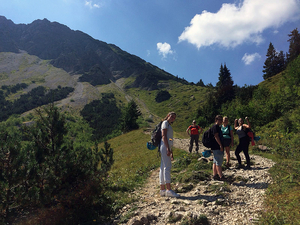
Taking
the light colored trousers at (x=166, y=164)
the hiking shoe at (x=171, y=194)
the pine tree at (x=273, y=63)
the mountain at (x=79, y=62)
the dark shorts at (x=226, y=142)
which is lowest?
the hiking shoe at (x=171, y=194)

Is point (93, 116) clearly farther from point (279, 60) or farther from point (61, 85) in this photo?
point (279, 60)

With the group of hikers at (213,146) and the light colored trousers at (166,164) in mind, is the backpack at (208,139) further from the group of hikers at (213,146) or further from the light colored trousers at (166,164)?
the light colored trousers at (166,164)

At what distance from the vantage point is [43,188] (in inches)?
188

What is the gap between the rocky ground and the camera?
407cm

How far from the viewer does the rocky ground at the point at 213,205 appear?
407 cm

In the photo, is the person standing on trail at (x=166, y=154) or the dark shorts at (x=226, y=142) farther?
the dark shorts at (x=226, y=142)

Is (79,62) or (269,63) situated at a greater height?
(79,62)

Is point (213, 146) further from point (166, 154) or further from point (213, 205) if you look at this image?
point (213, 205)

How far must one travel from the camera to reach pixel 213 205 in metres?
4.55

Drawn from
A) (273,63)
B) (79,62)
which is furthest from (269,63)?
(79,62)

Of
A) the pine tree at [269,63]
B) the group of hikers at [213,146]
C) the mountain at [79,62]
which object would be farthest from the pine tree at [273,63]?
the mountain at [79,62]

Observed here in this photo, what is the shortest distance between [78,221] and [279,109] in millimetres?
28148

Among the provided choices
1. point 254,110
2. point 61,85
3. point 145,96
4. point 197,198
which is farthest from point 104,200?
point 61,85

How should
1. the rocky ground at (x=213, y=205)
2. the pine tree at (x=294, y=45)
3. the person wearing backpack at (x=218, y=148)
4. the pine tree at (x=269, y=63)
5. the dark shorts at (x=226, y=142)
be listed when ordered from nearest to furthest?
the rocky ground at (x=213, y=205) → the person wearing backpack at (x=218, y=148) → the dark shorts at (x=226, y=142) → the pine tree at (x=294, y=45) → the pine tree at (x=269, y=63)
